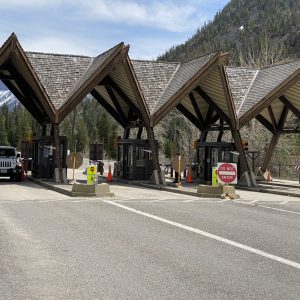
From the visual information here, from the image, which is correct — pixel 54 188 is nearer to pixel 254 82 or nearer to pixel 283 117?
pixel 254 82

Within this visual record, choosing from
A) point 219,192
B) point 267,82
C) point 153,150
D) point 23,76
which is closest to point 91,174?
point 219,192

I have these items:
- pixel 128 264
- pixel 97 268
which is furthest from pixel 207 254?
pixel 97 268

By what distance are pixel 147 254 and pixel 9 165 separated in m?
22.4

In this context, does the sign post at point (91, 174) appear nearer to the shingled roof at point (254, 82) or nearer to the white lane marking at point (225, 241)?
the white lane marking at point (225, 241)

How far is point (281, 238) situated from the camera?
10.4 meters

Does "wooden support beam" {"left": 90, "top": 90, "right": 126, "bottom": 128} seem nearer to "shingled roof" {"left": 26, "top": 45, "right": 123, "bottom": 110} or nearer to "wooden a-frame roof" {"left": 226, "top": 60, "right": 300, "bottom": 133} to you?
"shingled roof" {"left": 26, "top": 45, "right": 123, "bottom": 110}

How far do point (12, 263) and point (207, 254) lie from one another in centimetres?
323

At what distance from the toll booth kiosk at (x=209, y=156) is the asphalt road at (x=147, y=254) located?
16196mm

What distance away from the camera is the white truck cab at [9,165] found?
2916 centimetres

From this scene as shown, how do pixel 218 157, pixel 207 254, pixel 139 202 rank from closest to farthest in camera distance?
1. pixel 207 254
2. pixel 139 202
3. pixel 218 157

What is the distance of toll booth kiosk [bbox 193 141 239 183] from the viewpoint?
103 feet

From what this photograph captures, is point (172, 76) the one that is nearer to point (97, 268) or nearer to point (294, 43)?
point (97, 268)

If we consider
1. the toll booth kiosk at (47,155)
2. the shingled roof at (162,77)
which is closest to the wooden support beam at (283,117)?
the shingled roof at (162,77)

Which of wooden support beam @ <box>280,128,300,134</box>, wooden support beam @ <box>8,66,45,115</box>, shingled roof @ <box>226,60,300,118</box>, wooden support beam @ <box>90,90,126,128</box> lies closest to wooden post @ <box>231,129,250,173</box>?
shingled roof @ <box>226,60,300,118</box>
